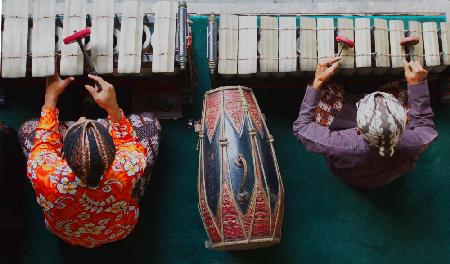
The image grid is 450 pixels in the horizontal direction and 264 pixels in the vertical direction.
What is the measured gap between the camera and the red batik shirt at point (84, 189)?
8.07 ft

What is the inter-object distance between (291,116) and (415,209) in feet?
2.57

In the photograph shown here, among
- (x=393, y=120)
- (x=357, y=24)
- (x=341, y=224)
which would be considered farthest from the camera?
(x=341, y=224)

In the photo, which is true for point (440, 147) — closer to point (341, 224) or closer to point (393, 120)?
point (341, 224)

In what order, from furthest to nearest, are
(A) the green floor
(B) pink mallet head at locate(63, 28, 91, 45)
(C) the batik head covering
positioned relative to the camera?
(A) the green floor → (B) pink mallet head at locate(63, 28, 91, 45) → (C) the batik head covering

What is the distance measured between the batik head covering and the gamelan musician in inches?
35.8

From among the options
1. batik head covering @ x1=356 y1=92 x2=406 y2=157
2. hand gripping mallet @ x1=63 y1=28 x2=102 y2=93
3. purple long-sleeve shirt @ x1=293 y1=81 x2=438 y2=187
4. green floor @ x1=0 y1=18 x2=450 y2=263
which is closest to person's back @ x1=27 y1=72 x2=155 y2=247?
hand gripping mallet @ x1=63 y1=28 x2=102 y2=93

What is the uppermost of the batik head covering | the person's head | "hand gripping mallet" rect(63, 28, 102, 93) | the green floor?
"hand gripping mallet" rect(63, 28, 102, 93)

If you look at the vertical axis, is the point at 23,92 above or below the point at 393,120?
above

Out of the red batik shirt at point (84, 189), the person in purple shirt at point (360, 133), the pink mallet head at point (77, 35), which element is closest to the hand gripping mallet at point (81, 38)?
the pink mallet head at point (77, 35)

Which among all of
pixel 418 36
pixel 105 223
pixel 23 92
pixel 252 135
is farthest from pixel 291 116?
pixel 23 92

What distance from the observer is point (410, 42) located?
2857 mm

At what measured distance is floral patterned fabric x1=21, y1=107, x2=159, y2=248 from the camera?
2.46 metres

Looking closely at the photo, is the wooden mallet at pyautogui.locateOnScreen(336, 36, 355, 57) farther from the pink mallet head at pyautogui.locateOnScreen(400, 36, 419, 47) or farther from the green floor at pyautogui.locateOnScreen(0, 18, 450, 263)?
the green floor at pyautogui.locateOnScreen(0, 18, 450, 263)

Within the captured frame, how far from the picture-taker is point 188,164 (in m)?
3.22
